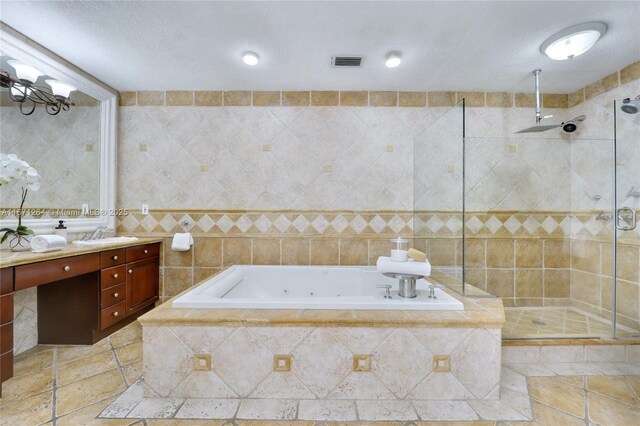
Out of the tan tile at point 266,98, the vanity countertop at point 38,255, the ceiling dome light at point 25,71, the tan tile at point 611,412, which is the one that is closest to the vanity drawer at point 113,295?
the vanity countertop at point 38,255

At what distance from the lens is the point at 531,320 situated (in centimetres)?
245

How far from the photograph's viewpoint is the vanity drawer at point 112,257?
2268 mm

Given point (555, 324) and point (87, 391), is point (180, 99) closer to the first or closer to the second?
point (87, 391)

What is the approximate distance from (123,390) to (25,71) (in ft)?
7.62

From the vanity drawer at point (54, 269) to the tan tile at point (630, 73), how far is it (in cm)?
448

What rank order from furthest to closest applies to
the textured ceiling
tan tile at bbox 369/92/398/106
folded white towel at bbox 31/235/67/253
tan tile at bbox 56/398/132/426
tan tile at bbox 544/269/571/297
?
tan tile at bbox 369/92/398/106, tan tile at bbox 544/269/571/297, folded white towel at bbox 31/235/67/253, the textured ceiling, tan tile at bbox 56/398/132/426

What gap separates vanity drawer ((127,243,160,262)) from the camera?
2.55 meters

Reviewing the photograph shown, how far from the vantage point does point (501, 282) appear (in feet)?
9.46

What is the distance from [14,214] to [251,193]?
1.74m

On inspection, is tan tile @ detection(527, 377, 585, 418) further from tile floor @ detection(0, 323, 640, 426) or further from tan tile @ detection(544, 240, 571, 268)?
tan tile @ detection(544, 240, 571, 268)

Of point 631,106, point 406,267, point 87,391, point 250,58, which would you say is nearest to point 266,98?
point 250,58

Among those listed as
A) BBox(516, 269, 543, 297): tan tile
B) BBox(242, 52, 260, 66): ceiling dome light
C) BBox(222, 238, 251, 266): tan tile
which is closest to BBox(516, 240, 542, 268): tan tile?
BBox(516, 269, 543, 297): tan tile

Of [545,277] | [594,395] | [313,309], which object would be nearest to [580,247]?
[545,277]

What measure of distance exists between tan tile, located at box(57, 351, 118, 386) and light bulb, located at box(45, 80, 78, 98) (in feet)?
6.91
